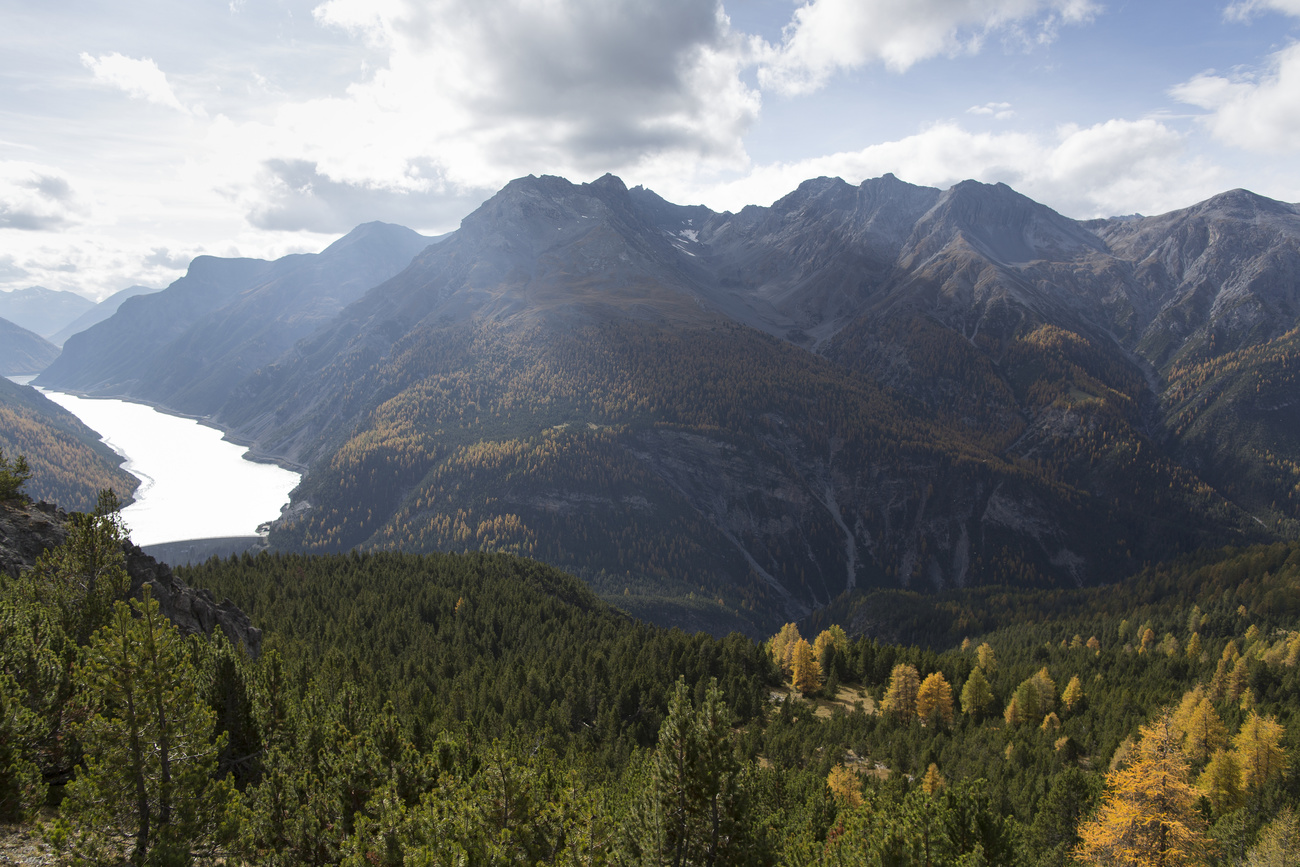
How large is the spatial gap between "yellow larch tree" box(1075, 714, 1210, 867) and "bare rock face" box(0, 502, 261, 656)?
207 feet

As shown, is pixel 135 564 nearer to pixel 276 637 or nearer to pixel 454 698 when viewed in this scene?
pixel 276 637

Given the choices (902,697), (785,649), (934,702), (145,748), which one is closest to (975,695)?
(934,702)

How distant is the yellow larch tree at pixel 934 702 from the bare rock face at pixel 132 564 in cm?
9263

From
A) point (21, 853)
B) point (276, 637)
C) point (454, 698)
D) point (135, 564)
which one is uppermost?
point (135, 564)

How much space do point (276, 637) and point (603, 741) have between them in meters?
43.5

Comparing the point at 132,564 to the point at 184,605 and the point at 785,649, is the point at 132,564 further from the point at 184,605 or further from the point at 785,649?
the point at 785,649

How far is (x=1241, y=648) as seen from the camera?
481 feet

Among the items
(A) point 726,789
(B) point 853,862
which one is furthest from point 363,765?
(B) point 853,862

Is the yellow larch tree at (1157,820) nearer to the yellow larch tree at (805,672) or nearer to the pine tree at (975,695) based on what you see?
the yellow larch tree at (805,672)

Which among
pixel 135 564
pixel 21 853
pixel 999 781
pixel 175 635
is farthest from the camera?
pixel 999 781

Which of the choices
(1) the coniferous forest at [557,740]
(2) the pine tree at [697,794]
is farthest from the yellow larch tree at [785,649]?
(2) the pine tree at [697,794]

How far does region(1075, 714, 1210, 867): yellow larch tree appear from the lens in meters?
32.2

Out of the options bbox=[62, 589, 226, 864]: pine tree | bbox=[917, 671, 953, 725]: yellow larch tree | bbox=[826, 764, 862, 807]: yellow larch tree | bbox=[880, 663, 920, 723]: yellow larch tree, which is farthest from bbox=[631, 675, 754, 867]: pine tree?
bbox=[917, 671, 953, 725]: yellow larch tree

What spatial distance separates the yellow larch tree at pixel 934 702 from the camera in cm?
9812
